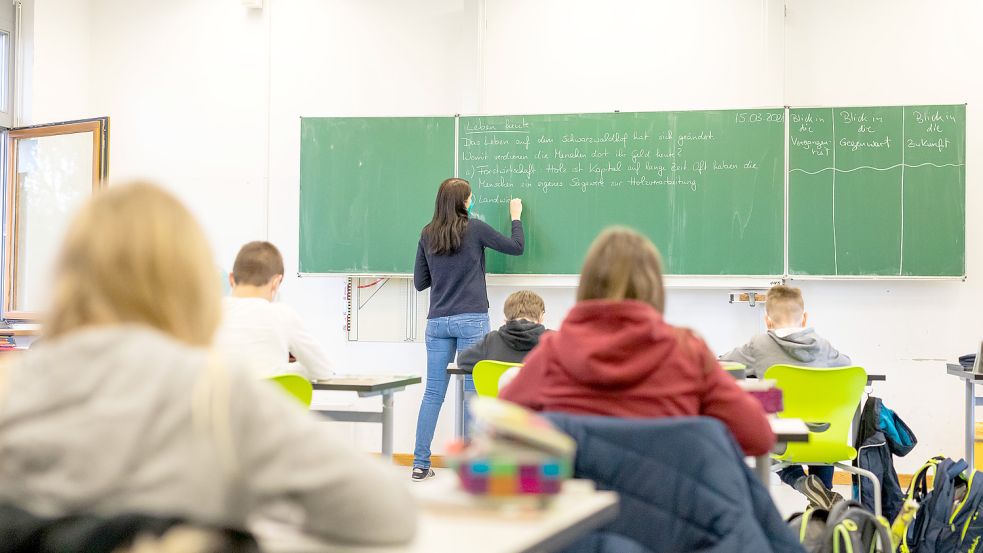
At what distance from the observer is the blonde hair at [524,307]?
404 centimetres

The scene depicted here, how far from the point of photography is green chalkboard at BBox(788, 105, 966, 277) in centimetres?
491

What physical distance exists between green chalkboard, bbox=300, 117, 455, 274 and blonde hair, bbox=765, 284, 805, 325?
2.21m

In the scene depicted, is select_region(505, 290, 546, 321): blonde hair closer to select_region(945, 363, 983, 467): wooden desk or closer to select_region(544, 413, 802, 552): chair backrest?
select_region(945, 363, 983, 467): wooden desk

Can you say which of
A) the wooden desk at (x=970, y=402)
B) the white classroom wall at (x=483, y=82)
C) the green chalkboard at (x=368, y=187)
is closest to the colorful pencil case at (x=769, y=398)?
the wooden desk at (x=970, y=402)

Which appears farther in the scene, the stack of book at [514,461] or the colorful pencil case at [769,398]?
the colorful pencil case at [769,398]

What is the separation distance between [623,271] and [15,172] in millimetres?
5476

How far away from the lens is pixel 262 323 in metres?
3.10

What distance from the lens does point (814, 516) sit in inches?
103

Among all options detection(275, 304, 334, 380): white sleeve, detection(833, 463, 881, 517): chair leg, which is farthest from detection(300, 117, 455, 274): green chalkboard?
detection(833, 463, 881, 517): chair leg

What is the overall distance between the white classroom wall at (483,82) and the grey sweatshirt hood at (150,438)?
159 inches

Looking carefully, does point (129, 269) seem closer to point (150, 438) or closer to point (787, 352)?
point (150, 438)

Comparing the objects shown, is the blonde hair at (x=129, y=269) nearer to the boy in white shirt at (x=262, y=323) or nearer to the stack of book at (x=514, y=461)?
the stack of book at (x=514, y=461)

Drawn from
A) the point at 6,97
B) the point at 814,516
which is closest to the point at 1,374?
the point at 814,516

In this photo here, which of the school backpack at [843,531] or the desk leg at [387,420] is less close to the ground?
the desk leg at [387,420]
